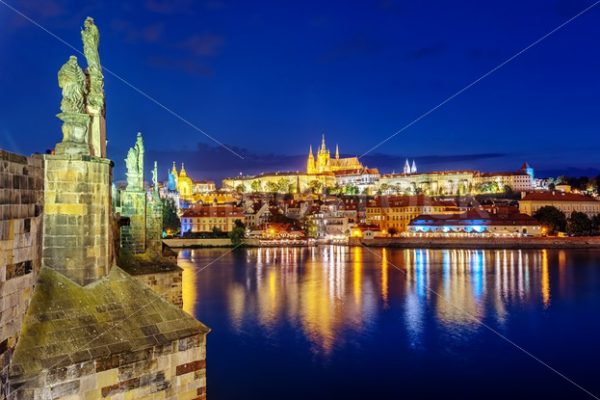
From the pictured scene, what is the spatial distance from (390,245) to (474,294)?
128ft

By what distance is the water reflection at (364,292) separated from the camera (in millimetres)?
20516

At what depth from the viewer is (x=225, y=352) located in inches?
637

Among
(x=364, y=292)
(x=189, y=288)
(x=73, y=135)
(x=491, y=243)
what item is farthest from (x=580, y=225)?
(x=73, y=135)

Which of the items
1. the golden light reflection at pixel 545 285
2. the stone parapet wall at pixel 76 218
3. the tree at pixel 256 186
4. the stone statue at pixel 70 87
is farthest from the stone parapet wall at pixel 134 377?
the tree at pixel 256 186

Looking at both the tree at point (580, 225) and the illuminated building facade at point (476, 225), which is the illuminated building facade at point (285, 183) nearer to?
the illuminated building facade at point (476, 225)

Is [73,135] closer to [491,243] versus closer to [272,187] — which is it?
[491,243]

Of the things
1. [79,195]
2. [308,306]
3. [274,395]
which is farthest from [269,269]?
[79,195]

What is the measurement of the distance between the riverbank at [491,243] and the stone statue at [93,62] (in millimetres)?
61466

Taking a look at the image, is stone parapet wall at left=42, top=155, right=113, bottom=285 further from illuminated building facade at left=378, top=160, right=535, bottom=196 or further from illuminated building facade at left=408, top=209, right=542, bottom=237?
illuminated building facade at left=378, top=160, right=535, bottom=196


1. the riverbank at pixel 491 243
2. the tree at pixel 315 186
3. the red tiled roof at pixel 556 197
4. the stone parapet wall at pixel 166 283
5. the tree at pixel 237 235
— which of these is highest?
the tree at pixel 315 186

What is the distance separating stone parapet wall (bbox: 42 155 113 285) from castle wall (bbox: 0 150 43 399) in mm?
124

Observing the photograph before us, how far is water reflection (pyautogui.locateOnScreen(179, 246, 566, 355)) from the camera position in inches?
808

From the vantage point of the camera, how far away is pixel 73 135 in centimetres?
494

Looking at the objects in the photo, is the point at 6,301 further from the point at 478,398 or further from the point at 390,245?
the point at 390,245
